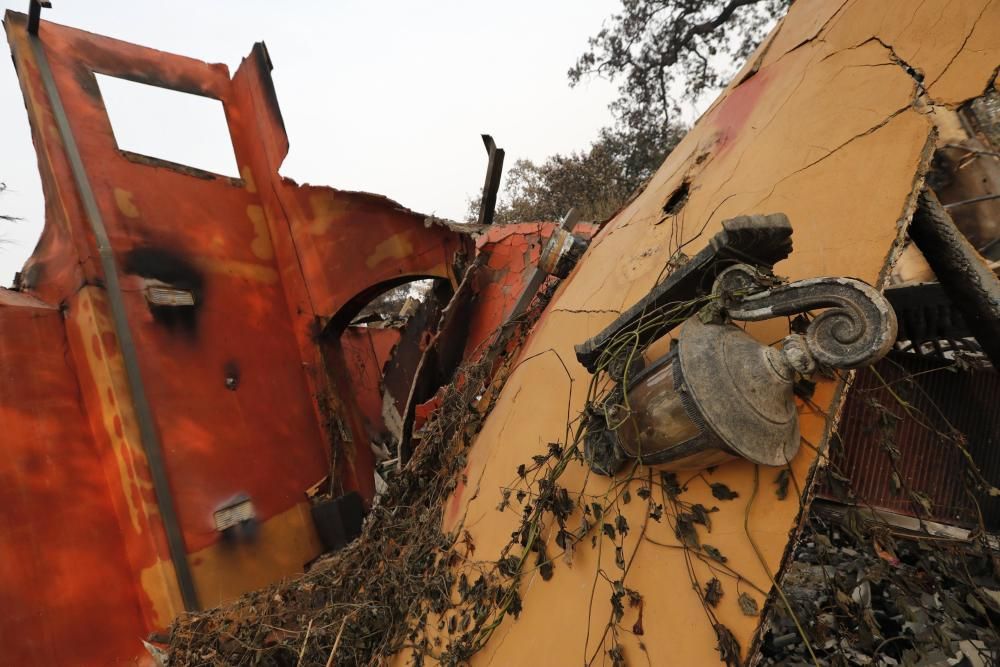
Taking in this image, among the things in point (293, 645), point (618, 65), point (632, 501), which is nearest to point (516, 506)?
point (632, 501)

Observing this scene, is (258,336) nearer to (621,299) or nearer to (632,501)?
(621,299)

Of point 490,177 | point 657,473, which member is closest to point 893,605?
point 657,473

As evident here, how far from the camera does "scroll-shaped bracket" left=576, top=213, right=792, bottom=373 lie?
1.34m

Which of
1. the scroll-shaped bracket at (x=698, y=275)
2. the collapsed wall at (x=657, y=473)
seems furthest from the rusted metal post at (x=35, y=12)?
the scroll-shaped bracket at (x=698, y=275)

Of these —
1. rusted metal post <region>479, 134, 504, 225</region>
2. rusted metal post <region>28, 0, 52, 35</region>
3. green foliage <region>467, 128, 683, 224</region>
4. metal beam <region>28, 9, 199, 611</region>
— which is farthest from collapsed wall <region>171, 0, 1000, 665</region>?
green foliage <region>467, 128, 683, 224</region>

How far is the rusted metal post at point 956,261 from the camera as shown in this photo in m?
1.52

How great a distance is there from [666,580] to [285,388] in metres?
4.28

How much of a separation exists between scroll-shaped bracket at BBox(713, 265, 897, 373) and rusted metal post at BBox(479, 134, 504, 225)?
4255mm

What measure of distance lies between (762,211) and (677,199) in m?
0.90

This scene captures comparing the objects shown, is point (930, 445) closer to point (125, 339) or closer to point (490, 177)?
point (490, 177)

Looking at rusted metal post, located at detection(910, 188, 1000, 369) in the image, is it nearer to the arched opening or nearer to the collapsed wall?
the collapsed wall

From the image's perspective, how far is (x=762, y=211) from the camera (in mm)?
1937

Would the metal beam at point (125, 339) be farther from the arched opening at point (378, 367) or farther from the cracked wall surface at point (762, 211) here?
the cracked wall surface at point (762, 211)

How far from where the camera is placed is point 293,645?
270 centimetres
